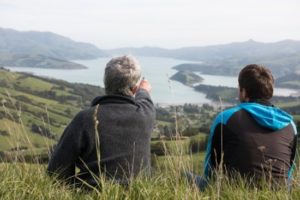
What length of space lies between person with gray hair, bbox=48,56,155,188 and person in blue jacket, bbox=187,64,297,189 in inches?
25.0

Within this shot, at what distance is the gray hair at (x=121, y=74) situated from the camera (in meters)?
4.18

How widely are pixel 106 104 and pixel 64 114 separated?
356 feet

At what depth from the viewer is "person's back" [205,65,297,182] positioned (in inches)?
164

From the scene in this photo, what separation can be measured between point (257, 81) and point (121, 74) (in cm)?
144

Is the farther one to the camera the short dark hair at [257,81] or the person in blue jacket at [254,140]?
the short dark hair at [257,81]

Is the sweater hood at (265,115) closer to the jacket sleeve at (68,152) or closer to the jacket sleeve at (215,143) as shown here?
the jacket sleeve at (215,143)

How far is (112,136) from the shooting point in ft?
13.1

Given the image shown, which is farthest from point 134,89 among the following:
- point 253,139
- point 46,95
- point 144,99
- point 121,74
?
point 46,95

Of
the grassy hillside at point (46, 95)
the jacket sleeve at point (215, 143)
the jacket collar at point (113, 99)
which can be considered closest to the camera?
the jacket collar at point (113, 99)

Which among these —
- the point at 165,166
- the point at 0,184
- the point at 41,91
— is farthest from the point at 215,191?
the point at 41,91

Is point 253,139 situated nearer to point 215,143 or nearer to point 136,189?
point 215,143

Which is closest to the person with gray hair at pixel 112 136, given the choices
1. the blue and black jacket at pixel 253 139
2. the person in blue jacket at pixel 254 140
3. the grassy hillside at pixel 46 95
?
the person in blue jacket at pixel 254 140

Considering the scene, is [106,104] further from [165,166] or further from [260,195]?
[260,195]

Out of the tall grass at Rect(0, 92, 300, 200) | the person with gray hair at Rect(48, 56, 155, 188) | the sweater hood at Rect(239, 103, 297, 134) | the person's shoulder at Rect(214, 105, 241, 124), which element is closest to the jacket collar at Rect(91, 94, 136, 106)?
the person with gray hair at Rect(48, 56, 155, 188)
